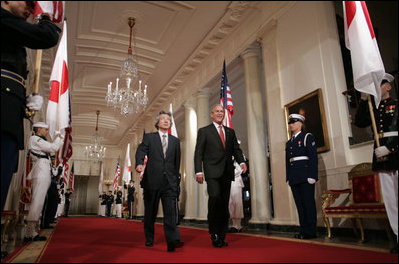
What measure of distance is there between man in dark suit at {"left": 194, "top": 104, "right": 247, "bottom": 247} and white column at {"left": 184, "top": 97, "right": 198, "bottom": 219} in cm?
624

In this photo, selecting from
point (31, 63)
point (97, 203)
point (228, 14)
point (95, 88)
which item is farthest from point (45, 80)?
point (97, 203)

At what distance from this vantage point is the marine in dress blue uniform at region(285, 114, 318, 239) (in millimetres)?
4082

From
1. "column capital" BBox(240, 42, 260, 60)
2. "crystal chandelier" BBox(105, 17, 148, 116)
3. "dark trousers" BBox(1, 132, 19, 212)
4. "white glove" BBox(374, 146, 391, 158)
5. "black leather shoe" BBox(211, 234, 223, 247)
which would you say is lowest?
"black leather shoe" BBox(211, 234, 223, 247)

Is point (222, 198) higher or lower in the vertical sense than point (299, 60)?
lower

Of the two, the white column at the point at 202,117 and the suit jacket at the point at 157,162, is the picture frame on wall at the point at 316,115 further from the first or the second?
the white column at the point at 202,117

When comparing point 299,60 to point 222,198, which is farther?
point 299,60

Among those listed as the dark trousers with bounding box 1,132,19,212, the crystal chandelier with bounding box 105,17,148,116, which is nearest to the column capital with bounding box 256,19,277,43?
the crystal chandelier with bounding box 105,17,148,116

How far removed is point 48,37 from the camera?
6.56 feet

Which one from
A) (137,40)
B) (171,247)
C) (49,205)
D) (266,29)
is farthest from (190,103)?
(171,247)

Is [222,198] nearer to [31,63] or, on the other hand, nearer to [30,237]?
[30,237]

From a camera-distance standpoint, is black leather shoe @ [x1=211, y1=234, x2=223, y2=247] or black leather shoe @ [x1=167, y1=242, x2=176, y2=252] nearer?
black leather shoe @ [x1=167, y1=242, x2=176, y2=252]

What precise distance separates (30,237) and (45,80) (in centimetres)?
828

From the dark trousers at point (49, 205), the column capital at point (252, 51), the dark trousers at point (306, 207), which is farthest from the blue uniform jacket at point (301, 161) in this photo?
the dark trousers at point (49, 205)

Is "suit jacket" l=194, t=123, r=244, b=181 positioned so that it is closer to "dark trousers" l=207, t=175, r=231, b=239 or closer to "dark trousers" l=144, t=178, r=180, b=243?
"dark trousers" l=207, t=175, r=231, b=239
